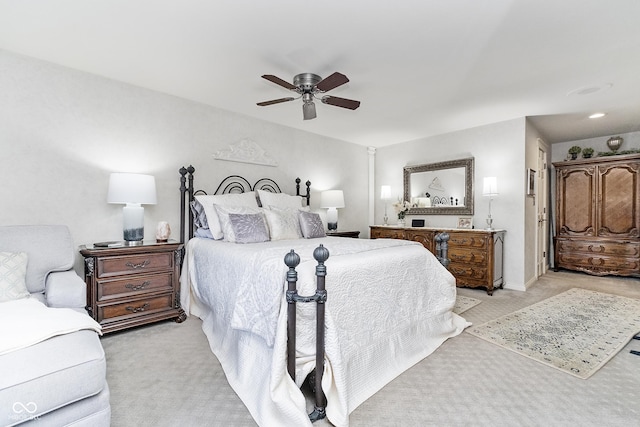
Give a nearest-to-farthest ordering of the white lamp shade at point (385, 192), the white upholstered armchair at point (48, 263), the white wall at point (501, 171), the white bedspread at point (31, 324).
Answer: the white bedspread at point (31, 324), the white upholstered armchair at point (48, 263), the white wall at point (501, 171), the white lamp shade at point (385, 192)

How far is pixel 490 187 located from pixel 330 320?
3.57 m

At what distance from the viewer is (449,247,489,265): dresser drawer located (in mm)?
4005

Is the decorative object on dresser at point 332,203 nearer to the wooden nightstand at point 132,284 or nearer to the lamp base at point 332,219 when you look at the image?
the lamp base at point 332,219

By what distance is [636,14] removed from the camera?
1.93 metres

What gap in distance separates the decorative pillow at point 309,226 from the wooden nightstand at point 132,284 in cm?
129

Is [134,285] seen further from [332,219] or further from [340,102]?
[332,219]

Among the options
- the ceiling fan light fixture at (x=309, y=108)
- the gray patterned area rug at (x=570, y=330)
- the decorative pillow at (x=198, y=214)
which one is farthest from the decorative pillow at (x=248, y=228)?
the gray patterned area rug at (x=570, y=330)

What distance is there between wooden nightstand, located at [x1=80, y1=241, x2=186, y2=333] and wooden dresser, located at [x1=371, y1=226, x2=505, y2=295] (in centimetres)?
360

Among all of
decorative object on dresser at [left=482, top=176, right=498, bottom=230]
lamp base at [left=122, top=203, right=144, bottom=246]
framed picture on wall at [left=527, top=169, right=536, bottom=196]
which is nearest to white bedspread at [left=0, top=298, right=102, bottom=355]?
lamp base at [left=122, top=203, right=144, bottom=246]

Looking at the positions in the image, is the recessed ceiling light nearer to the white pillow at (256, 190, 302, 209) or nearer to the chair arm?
the white pillow at (256, 190, 302, 209)

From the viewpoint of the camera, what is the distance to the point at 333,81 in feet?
7.50

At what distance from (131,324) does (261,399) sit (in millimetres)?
1687

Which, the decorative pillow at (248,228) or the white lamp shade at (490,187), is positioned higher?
the white lamp shade at (490,187)

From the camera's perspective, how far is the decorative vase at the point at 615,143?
16.0 ft
